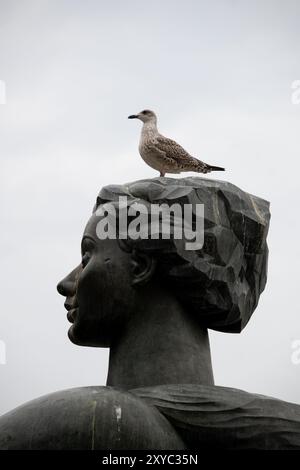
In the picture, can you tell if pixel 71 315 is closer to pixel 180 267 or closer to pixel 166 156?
pixel 180 267

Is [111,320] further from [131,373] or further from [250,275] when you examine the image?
[250,275]

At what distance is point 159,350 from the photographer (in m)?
7.31

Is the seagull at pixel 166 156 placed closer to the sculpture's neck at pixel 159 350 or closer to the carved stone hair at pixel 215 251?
the carved stone hair at pixel 215 251

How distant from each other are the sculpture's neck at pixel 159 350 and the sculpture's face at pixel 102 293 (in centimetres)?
13

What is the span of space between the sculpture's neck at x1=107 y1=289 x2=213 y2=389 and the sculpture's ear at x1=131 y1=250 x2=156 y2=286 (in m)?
0.17

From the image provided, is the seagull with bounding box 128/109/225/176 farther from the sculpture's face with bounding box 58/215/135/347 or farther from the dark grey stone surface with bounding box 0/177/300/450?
the sculpture's face with bounding box 58/215/135/347

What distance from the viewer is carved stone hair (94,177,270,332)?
7.36 meters

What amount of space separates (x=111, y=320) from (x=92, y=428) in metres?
1.40

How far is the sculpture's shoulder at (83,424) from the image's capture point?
20.3 ft

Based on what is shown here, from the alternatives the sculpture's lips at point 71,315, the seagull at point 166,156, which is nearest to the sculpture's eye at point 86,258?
the sculpture's lips at point 71,315

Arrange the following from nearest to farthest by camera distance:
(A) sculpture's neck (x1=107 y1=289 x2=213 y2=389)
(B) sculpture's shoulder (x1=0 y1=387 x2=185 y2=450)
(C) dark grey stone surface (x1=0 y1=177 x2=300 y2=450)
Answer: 1. (B) sculpture's shoulder (x1=0 y1=387 x2=185 y2=450)
2. (C) dark grey stone surface (x1=0 y1=177 x2=300 y2=450)
3. (A) sculpture's neck (x1=107 y1=289 x2=213 y2=389)

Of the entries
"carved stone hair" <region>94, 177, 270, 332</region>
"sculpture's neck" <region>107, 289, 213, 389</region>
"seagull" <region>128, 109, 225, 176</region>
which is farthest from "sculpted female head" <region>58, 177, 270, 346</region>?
"seagull" <region>128, 109, 225, 176</region>

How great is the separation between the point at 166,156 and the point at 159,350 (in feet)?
13.9

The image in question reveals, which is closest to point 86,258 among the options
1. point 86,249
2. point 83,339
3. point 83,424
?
point 86,249
